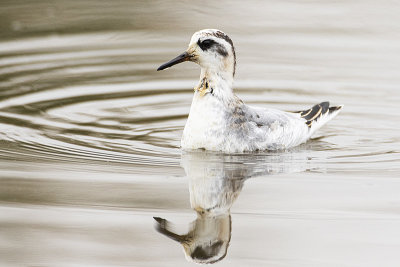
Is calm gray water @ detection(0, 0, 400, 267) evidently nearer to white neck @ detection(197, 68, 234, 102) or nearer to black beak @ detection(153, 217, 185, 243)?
black beak @ detection(153, 217, 185, 243)

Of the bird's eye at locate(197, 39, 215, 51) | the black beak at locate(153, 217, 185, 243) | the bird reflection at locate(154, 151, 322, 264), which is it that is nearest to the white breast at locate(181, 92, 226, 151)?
the bird reflection at locate(154, 151, 322, 264)

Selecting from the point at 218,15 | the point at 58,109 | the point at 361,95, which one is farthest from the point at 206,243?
the point at 218,15

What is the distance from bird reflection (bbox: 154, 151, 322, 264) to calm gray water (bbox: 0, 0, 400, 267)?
0.9 inches

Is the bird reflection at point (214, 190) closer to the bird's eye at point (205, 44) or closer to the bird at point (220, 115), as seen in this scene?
the bird at point (220, 115)

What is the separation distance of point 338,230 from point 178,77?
7.53 m

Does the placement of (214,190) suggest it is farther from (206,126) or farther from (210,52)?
(210,52)

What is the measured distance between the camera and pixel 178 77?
1555 cm

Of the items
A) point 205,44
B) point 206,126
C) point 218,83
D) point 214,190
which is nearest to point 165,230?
point 214,190

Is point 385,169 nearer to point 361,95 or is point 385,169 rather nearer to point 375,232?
point 375,232

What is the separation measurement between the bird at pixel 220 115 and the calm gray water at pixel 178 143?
0.72ft

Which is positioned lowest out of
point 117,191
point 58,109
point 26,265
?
point 26,265

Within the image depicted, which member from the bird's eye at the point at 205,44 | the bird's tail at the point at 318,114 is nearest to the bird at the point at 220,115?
the bird's eye at the point at 205,44

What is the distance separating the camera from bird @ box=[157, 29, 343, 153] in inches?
441

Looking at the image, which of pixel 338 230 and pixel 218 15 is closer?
pixel 338 230
